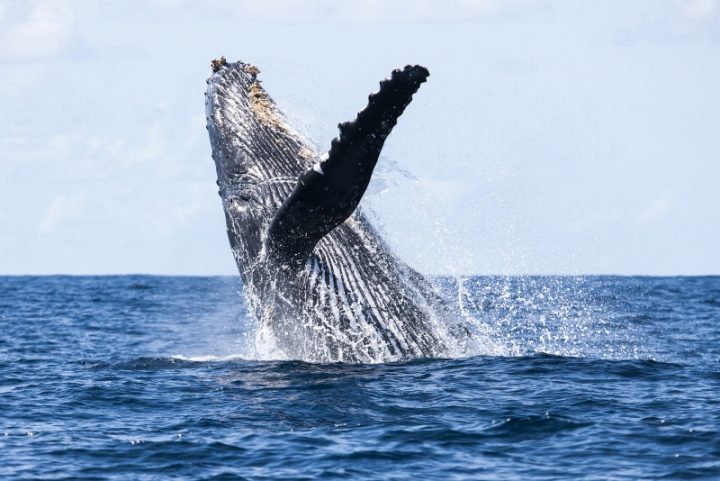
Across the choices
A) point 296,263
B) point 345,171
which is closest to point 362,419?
point 345,171

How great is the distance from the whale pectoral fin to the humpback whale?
0.07 m

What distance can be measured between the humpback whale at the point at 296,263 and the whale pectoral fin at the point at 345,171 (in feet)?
0.22

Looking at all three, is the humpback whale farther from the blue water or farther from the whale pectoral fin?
the blue water

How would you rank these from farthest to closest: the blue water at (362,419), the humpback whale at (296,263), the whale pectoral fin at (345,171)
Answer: the humpback whale at (296,263)
the whale pectoral fin at (345,171)
the blue water at (362,419)

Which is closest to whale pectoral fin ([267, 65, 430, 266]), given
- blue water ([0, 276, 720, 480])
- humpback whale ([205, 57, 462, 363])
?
humpback whale ([205, 57, 462, 363])

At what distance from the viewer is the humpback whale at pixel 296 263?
13.2 metres

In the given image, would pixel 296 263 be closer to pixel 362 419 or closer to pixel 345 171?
pixel 345 171

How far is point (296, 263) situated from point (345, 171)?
7.67 ft

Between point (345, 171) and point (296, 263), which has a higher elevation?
point (345, 171)

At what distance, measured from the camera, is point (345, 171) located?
36.0 ft

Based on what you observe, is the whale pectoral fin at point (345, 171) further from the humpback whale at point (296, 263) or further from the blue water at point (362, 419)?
the blue water at point (362, 419)

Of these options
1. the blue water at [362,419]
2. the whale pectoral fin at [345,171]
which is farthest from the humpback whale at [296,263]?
the blue water at [362,419]

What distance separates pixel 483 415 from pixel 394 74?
3676 millimetres

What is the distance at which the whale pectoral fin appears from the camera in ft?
33.8
